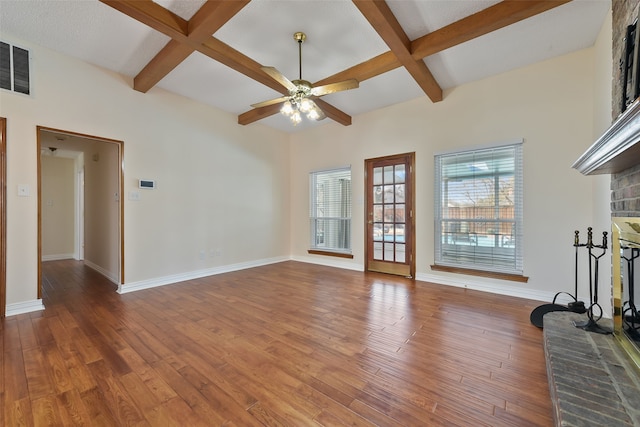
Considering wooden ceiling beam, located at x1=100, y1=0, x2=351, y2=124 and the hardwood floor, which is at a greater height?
wooden ceiling beam, located at x1=100, y1=0, x2=351, y2=124

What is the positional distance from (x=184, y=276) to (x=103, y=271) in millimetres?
1683

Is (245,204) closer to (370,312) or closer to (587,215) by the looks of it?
(370,312)

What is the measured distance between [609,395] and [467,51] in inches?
133

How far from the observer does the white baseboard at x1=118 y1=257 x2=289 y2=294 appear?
3.75m

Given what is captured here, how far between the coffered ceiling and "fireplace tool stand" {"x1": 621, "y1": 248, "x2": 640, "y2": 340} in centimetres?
210

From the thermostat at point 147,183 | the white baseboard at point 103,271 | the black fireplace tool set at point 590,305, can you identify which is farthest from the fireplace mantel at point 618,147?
the white baseboard at point 103,271

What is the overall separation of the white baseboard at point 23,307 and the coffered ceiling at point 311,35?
2872 millimetres

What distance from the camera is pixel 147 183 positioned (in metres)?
3.95

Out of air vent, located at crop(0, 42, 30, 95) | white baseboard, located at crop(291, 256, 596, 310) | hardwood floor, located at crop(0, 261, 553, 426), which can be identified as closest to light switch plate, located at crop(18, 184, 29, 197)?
air vent, located at crop(0, 42, 30, 95)

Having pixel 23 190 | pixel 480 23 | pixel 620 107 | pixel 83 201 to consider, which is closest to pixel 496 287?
pixel 620 107

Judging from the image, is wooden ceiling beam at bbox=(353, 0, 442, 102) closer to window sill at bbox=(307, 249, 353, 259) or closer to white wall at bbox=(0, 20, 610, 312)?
white wall at bbox=(0, 20, 610, 312)

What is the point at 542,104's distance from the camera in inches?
130

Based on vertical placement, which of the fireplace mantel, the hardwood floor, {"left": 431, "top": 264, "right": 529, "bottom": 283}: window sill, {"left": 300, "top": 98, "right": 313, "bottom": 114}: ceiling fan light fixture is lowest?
the hardwood floor

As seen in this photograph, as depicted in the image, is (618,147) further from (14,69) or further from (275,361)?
(14,69)
